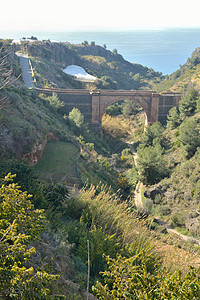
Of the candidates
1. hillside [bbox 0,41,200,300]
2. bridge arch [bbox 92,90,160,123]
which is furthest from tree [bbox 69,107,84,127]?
bridge arch [bbox 92,90,160,123]

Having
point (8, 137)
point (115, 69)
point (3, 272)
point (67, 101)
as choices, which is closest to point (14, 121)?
point (8, 137)

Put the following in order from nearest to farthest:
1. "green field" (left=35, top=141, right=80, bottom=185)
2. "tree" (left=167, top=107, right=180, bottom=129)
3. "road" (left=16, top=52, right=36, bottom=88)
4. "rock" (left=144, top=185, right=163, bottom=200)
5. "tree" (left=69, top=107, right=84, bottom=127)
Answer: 1. "green field" (left=35, top=141, right=80, bottom=185)
2. "rock" (left=144, top=185, right=163, bottom=200)
3. "tree" (left=69, top=107, right=84, bottom=127)
4. "tree" (left=167, top=107, right=180, bottom=129)
5. "road" (left=16, top=52, right=36, bottom=88)

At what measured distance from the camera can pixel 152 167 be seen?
31.8 metres

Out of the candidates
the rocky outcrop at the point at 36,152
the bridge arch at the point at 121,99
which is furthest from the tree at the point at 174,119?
the rocky outcrop at the point at 36,152

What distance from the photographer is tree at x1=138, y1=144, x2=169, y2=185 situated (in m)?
31.5

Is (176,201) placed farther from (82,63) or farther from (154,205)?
(82,63)

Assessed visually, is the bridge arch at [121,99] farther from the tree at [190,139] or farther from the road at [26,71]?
the tree at [190,139]

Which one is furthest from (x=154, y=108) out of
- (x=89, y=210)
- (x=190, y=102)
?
(x=89, y=210)

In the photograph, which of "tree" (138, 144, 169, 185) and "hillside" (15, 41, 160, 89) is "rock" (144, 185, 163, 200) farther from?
"hillside" (15, 41, 160, 89)

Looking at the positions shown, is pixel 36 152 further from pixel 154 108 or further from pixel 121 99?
pixel 154 108

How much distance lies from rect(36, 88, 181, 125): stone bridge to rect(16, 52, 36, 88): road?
609 cm

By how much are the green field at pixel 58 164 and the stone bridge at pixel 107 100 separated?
2387cm

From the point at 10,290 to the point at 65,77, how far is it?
70743 mm

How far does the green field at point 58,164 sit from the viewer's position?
1725cm
